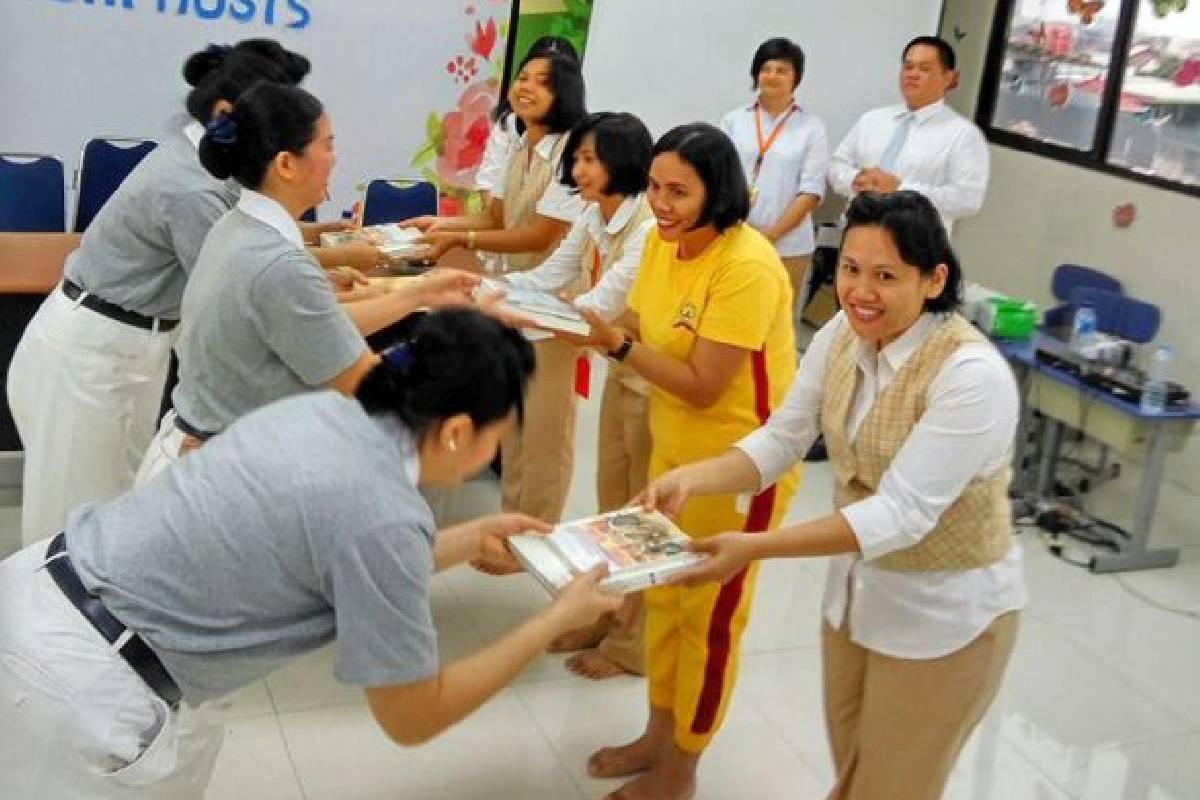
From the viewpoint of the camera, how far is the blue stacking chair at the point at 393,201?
219 inches

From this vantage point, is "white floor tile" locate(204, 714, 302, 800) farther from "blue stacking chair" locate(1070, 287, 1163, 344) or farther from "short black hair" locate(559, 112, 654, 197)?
"blue stacking chair" locate(1070, 287, 1163, 344)

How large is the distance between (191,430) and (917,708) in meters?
1.56

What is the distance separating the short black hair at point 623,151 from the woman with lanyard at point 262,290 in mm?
955

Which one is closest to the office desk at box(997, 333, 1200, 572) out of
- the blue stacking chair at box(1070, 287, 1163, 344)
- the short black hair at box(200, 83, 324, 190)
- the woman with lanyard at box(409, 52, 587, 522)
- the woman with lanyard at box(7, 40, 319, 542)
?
the blue stacking chair at box(1070, 287, 1163, 344)

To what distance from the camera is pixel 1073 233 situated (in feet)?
20.9

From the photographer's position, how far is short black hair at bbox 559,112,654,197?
133 inches

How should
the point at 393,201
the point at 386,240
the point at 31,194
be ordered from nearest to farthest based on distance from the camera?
1. the point at 386,240
2. the point at 31,194
3. the point at 393,201

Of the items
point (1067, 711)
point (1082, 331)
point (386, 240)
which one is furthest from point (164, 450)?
point (1082, 331)

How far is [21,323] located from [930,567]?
3.26 metres

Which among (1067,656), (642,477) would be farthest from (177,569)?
(1067,656)

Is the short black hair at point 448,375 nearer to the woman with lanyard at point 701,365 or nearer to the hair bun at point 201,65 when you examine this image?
the woman with lanyard at point 701,365

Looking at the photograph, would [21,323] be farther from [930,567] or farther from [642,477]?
[930,567]

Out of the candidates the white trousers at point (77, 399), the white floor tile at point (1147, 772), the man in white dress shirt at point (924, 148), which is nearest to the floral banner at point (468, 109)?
the man in white dress shirt at point (924, 148)

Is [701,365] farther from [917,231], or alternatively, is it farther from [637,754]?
[637,754]
